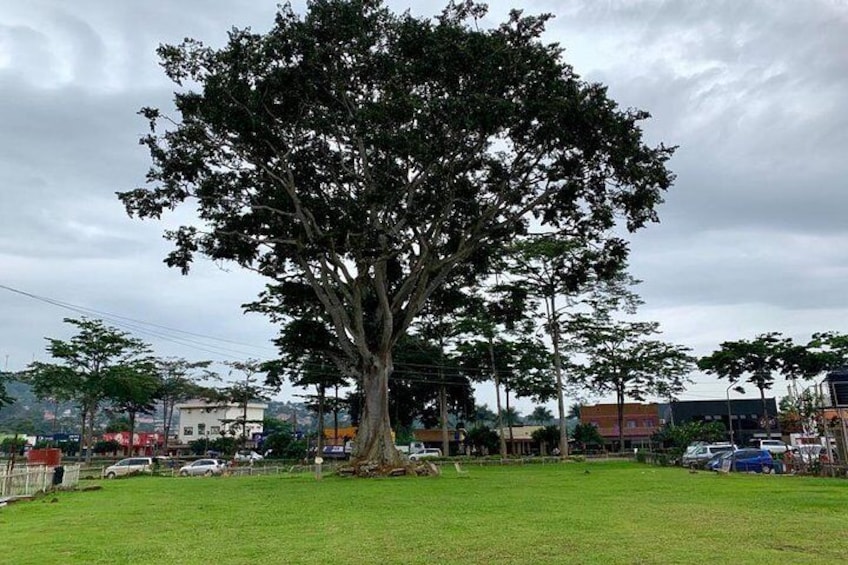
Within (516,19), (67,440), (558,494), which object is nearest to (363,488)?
(558,494)

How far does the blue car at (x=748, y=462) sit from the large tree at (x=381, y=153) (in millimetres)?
11509

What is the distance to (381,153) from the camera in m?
23.5

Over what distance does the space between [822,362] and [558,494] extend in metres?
41.0

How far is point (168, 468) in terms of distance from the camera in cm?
4428

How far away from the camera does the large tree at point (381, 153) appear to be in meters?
21.3

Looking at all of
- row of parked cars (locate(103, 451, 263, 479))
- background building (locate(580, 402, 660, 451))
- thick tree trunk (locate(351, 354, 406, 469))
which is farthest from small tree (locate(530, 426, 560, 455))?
thick tree trunk (locate(351, 354, 406, 469))

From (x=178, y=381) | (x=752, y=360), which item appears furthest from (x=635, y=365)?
(x=178, y=381)

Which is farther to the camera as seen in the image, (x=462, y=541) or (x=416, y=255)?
(x=416, y=255)

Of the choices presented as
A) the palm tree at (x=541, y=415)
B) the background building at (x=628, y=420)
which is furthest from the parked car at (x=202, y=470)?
the palm tree at (x=541, y=415)

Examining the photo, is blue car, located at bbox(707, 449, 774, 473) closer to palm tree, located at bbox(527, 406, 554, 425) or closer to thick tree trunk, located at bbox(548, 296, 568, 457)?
thick tree trunk, located at bbox(548, 296, 568, 457)

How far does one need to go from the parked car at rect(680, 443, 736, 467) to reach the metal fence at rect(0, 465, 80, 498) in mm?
26116

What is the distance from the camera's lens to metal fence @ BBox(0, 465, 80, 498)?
17.9 meters

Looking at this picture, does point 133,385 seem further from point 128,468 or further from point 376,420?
point 376,420

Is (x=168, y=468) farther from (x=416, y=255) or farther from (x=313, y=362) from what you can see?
(x=416, y=255)
